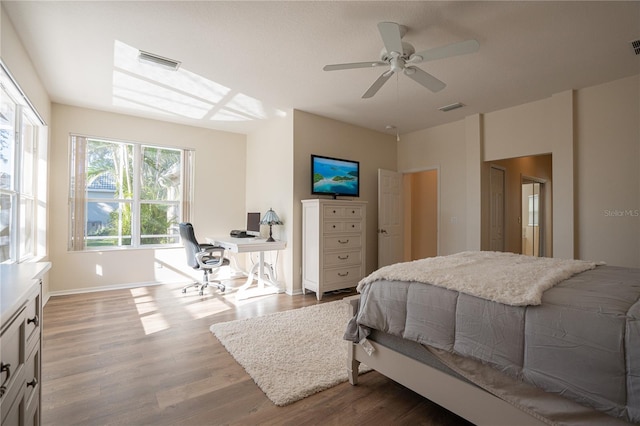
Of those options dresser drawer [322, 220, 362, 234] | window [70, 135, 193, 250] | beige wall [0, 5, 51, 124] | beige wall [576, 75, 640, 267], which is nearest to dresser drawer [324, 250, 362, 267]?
dresser drawer [322, 220, 362, 234]

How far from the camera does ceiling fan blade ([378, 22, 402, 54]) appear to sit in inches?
78.5

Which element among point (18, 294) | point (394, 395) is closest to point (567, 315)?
point (394, 395)

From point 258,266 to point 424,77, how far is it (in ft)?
11.0

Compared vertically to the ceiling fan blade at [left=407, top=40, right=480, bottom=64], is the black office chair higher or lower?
lower

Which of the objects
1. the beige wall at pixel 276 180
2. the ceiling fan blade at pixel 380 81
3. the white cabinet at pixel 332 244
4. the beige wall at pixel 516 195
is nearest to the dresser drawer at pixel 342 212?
the white cabinet at pixel 332 244

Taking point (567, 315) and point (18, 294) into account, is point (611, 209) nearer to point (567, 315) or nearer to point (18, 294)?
point (567, 315)

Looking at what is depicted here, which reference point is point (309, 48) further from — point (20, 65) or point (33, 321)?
point (33, 321)

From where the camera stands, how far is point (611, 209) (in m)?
3.46

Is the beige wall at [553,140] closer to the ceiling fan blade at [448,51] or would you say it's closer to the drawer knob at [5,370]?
the ceiling fan blade at [448,51]

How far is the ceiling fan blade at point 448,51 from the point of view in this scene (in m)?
2.07

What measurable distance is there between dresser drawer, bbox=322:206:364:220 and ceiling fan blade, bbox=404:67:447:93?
201cm

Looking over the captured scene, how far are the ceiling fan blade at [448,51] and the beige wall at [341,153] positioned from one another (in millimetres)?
2337

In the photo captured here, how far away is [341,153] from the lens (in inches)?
194

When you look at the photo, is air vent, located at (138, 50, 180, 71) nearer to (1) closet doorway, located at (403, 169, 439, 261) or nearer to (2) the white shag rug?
(2) the white shag rug
